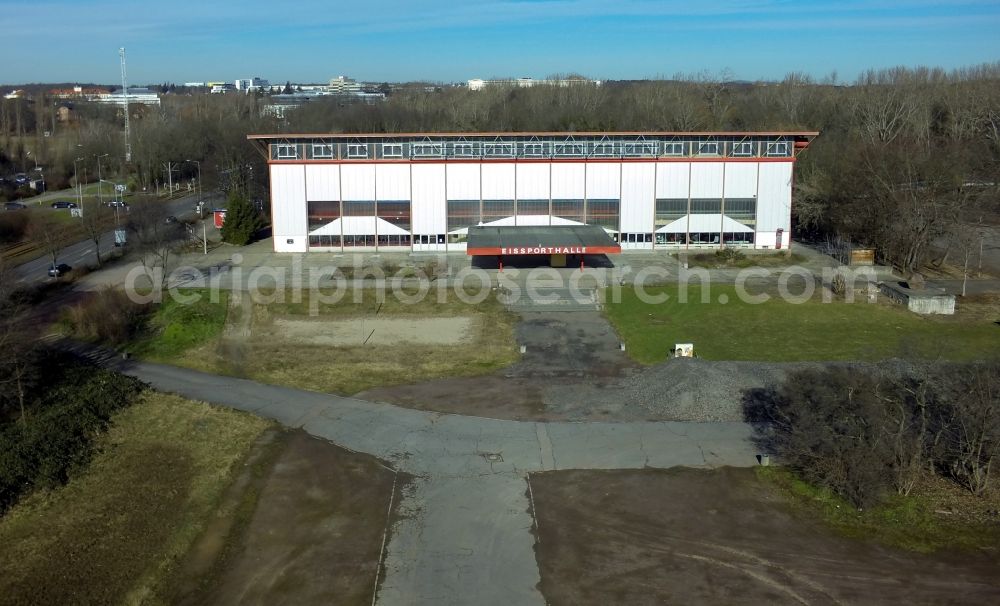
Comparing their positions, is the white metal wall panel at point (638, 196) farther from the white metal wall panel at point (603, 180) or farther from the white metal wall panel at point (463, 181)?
the white metal wall panel at point (463, 181)

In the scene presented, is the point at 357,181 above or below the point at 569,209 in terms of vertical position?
above

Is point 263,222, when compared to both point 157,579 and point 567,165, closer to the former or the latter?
point 567,165

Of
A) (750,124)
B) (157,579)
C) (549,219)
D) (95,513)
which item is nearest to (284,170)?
(549,219)

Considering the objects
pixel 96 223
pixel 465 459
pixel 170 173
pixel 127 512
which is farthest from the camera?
pixel 170 173

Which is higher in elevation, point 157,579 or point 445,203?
point 445,203

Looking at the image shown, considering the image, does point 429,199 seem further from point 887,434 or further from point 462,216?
point 887,434

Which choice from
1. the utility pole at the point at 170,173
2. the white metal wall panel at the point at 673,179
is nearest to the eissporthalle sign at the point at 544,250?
the white metal wall panel at the point at 673,179

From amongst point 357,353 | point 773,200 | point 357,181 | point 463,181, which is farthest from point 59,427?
point 773,200
